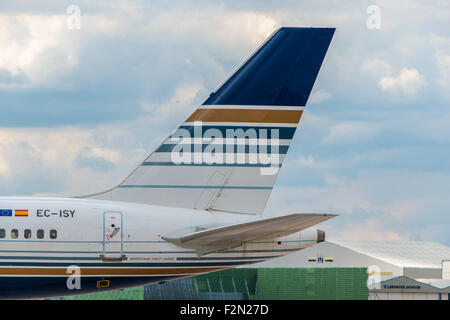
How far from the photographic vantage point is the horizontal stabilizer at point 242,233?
25297 mm

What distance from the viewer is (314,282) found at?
235 feet

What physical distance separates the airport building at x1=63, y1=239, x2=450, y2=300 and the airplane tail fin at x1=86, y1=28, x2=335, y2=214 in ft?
113

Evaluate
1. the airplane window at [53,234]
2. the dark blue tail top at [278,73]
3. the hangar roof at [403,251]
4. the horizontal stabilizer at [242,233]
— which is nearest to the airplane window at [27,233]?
the airplane window at [53,234]

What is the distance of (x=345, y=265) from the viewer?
77.6 m

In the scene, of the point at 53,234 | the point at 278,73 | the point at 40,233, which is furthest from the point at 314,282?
the point at 40,233

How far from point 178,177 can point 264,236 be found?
3435 millimetres

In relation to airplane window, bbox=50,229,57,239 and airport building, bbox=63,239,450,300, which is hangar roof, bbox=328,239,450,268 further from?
airplane window, bbox=50,229,57,239

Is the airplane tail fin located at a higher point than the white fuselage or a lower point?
higher

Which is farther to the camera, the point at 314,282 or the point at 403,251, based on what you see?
the point at 403,251

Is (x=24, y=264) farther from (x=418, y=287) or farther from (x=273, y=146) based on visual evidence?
(x=418, y=287)

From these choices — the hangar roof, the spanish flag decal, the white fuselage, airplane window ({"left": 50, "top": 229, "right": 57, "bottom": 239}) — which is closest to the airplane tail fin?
the white fuselage

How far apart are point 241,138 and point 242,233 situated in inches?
146

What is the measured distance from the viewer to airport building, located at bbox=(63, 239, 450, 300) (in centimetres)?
6788

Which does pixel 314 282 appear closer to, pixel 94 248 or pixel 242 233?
pixel 242 233
